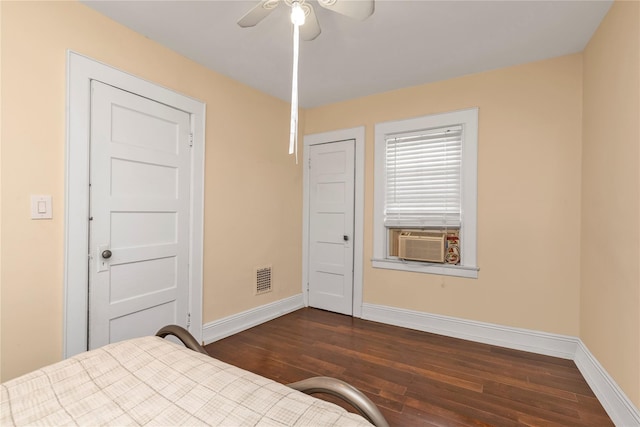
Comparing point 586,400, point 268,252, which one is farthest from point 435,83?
point 586,400

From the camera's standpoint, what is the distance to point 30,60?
5.79ft

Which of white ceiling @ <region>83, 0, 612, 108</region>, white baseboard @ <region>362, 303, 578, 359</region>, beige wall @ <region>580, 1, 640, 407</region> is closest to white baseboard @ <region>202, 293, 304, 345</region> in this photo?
white baseboard @ <region>362, 303, 578, 359</region>

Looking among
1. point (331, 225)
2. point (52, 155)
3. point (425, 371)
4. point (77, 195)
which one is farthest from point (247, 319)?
point (52, 155)

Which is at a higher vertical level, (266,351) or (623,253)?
(623,253)

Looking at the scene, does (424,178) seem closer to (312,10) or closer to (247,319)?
(312,10)

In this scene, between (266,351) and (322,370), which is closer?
(322,370)

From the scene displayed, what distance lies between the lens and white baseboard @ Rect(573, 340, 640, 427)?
1633 mm

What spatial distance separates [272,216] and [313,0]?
2.23 metres

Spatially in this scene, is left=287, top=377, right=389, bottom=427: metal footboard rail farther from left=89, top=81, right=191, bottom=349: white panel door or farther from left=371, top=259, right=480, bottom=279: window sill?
left=371, top=259, right=480, bottom=279: window sill

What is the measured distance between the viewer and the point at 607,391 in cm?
188

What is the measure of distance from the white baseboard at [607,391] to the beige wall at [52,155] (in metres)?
2.96

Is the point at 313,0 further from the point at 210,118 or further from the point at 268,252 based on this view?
the point at 268,252

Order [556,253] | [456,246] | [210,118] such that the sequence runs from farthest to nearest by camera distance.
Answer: [456,246], [210,118], [556,253]

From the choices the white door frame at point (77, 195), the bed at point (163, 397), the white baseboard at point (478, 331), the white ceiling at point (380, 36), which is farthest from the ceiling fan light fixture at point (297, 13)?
the white baseboard at point (478, 331)
